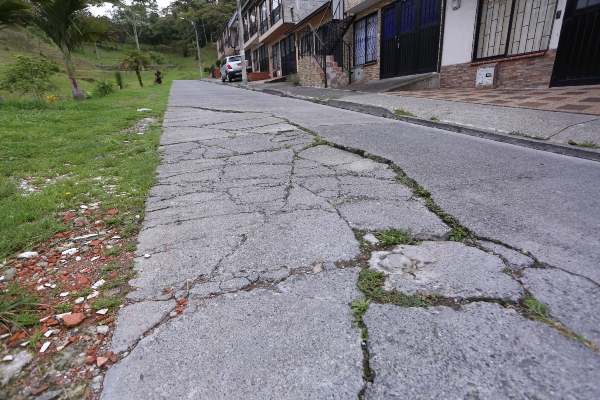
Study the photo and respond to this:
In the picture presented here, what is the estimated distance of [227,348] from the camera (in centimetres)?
125

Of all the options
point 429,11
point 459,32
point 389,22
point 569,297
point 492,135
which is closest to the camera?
point 569,297

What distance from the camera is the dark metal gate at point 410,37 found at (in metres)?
9.91

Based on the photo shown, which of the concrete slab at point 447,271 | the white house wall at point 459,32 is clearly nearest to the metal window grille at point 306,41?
the white house wall at point 459,32

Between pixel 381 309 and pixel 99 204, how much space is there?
2.47 m

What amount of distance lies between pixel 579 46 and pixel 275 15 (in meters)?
18.3

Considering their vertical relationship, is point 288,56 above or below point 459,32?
above

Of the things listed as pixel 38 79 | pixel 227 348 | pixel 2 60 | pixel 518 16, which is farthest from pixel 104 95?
pixel 2 60

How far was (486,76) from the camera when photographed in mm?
8469

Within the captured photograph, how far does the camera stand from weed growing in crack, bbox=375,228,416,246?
1.91m

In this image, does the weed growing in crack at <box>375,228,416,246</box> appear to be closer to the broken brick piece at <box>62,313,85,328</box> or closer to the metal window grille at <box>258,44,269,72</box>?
the broken brick piece at <box>62,313,85,328</box>

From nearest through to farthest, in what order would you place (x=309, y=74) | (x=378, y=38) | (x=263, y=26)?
(x=378, y=38), (x=309, y=74), (x=263, y=26)

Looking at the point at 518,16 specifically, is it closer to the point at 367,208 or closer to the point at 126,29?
the point at 367,208

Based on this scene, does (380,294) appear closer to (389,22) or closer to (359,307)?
(359,307)

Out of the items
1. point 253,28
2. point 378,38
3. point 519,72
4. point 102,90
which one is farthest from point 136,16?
point 519,72
